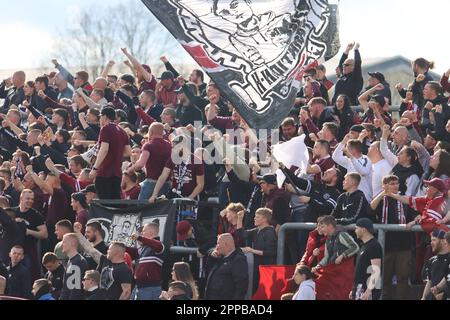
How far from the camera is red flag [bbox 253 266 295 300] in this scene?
17.2m

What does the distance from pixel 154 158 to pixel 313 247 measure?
11.1ft

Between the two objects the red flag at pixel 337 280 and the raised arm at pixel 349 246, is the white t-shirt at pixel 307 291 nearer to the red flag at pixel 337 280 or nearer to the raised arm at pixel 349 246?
the red flag at pixel 337 280

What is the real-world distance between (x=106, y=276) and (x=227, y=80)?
9.82 ft

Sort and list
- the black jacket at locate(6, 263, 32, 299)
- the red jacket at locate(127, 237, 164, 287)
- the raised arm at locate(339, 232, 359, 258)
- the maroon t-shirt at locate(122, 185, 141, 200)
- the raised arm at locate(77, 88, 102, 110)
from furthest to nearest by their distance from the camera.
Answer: the raised arm at locate(77, 88, 102, 110) < the maroon t-shirt at locate(122, 185, 141, 200) < the black jacket at locate(6, 263, 32, 299) < the red jacket at locate(127, 237, 164, 287) < the raised arm at locate(339, 232, 359, 258)

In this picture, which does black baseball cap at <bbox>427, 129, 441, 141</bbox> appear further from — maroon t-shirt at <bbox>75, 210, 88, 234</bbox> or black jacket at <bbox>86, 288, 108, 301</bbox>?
black jacket at <bbox>86, 288, 108, 301</bbox>

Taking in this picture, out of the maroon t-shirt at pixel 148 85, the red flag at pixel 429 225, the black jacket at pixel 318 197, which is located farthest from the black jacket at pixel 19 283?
the maroon t-shirt at pixel 148 85

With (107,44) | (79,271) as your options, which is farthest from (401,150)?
(107,44)

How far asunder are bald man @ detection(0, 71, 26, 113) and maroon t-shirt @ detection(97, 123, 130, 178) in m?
6.95

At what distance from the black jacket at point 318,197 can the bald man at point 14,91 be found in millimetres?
9495

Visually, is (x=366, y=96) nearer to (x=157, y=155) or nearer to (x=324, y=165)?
(x=324, y=165)

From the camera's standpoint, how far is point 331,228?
16625 millimetres

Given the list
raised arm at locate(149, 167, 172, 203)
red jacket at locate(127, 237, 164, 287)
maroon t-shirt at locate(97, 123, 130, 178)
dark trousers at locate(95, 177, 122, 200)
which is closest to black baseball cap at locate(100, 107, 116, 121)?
maroon t-shirt at locate(97, 123, 130, 178)

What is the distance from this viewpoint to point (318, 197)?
58.9 feet

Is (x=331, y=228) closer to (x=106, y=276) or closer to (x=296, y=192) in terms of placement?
(x=296, y=192)
